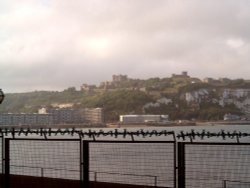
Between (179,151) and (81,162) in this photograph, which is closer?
(179,151)

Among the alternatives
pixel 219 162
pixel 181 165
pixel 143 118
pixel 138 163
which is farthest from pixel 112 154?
pixel 143 118

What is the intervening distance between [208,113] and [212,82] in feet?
155

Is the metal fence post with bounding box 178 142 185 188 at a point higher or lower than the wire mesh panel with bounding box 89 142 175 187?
higher

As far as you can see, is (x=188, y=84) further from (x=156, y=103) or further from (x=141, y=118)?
(x=141, y=118)

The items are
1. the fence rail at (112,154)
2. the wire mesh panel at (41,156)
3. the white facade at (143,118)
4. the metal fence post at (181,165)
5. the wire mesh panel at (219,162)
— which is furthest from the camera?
the white facade at (143,118)

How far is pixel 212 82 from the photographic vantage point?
184 metres

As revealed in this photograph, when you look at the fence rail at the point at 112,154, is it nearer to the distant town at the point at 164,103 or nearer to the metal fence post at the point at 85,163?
the metal fence post at the point at 85,163

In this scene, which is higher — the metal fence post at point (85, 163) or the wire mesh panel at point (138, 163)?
the metal fence post at point (85, 163)

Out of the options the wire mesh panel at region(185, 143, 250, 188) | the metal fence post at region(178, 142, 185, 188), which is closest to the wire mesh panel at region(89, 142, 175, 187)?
the metal fence post at region(178, 142, 185, 188)

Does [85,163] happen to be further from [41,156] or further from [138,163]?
[138,163]

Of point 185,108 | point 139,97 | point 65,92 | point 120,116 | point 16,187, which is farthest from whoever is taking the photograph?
point 65,92

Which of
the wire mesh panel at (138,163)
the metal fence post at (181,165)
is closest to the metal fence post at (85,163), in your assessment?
the wire mesh panel at (138,163)

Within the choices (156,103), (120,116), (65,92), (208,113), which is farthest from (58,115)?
(65,92)

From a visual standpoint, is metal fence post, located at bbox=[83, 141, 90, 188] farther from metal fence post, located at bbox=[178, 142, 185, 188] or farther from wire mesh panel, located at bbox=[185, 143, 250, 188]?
wire mesh panel, located at bbox=[185, 143, 250, 188]
